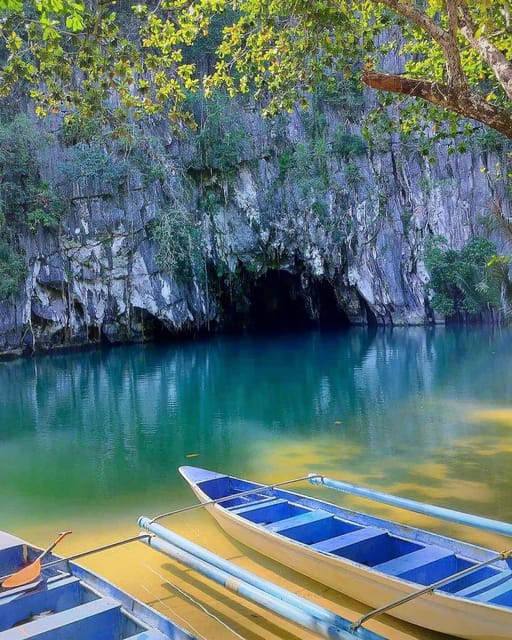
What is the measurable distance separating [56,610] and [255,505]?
6.53ft

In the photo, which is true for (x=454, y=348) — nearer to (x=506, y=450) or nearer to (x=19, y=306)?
(x=506, y=450)

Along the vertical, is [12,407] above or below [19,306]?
below

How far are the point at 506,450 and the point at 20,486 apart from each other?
555 centimetres

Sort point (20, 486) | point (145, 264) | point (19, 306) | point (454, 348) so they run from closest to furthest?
point (20, 486)
point (454, 348)
point (19, 306)
point (145, 264)

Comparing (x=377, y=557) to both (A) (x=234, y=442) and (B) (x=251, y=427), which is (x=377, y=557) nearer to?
(A) (x=234, y=442)

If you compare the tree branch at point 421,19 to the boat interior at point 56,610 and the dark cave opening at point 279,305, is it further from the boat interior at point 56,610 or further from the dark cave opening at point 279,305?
the dark cave opening at point 279,305

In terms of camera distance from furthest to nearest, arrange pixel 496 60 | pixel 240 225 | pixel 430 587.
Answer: pixel 240 225 < pixel 496 60 < pixel 430 587

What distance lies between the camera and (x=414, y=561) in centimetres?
400

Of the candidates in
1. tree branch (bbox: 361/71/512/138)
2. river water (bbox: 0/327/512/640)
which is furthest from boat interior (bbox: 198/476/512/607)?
tree branch (bbox: 361/71/512/138)

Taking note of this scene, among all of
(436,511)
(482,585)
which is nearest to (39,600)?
(482,585)

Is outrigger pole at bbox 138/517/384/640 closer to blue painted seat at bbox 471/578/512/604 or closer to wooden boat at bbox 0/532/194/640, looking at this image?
wooden boat at bbox 0/532/194/640

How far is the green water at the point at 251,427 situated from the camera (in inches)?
265

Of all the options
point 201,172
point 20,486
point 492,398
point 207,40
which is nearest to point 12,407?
point 20,486

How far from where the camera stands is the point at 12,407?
11.8 meters
